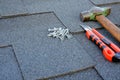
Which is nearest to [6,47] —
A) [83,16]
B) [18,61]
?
[18,61]

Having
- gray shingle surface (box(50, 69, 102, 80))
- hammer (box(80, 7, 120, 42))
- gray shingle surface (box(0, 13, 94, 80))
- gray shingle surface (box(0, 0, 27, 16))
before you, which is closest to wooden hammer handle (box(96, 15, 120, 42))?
hammer (box(80, 7, 120, 42))

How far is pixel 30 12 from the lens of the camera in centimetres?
192

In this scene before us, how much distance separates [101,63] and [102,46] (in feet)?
0.39

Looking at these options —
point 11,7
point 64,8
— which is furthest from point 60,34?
point 11,7

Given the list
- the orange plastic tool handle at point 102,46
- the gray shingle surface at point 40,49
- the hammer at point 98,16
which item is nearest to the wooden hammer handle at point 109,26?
the hammer at point 98,16

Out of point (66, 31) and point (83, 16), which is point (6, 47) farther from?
point (83, 16)

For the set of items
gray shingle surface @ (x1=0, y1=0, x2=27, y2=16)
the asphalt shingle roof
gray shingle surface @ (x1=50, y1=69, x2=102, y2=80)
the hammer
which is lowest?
gray shingle surface @ (x1=0, y1=0, x2=27, y2=16)

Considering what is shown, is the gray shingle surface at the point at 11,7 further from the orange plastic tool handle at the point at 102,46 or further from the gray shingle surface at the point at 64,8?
the orange plastic tool handle at the point at 102,46

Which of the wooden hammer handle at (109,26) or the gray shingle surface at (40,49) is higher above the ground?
the wooden hammer handle at (109,26)

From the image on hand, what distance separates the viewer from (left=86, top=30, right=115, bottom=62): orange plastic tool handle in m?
1.43

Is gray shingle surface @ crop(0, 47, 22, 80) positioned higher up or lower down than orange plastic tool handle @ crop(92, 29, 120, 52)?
lower down

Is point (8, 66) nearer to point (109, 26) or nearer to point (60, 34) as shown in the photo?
Answer: point (60, 34)

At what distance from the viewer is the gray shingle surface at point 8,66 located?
130cm

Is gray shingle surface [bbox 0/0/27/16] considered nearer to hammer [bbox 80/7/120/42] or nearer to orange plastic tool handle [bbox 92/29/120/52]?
hammer [bbox 80/7/120/42]
